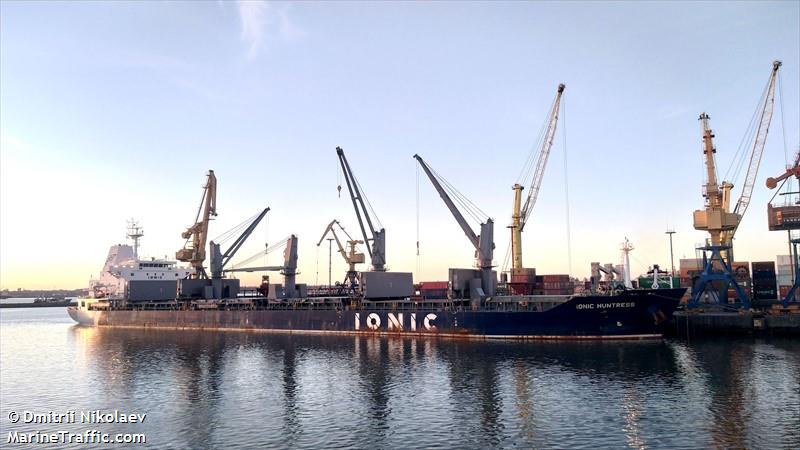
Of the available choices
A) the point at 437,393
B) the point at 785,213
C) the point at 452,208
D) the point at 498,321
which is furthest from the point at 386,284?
the point at 785,213

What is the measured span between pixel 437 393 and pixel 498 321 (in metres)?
23.6

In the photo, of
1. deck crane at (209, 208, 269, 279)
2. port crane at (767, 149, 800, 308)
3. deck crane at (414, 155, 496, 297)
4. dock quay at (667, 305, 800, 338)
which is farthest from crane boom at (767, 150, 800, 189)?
deck crane at (209, 208, 269, 279)

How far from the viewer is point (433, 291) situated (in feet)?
304

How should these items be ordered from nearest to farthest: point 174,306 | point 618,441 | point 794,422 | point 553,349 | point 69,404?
point 618,441 → point 794,422 → point 69,404 → point 553,349 → point 174,306

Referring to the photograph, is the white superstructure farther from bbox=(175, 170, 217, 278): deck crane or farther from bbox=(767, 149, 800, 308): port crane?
bbox=(767, 149, 800, 308): port crane

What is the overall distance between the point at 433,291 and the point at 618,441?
234ft

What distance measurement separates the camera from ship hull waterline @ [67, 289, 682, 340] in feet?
163

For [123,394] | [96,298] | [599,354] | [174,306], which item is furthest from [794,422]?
[96,298]

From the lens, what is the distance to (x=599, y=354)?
42750 millimetres

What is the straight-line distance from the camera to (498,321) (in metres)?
52.9

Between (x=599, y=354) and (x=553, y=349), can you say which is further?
(x=553, y=349)

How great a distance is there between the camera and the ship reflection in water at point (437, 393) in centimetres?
2294

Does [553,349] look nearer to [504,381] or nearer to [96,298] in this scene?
[504,381]

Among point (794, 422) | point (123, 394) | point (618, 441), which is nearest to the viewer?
point (618, 441)
